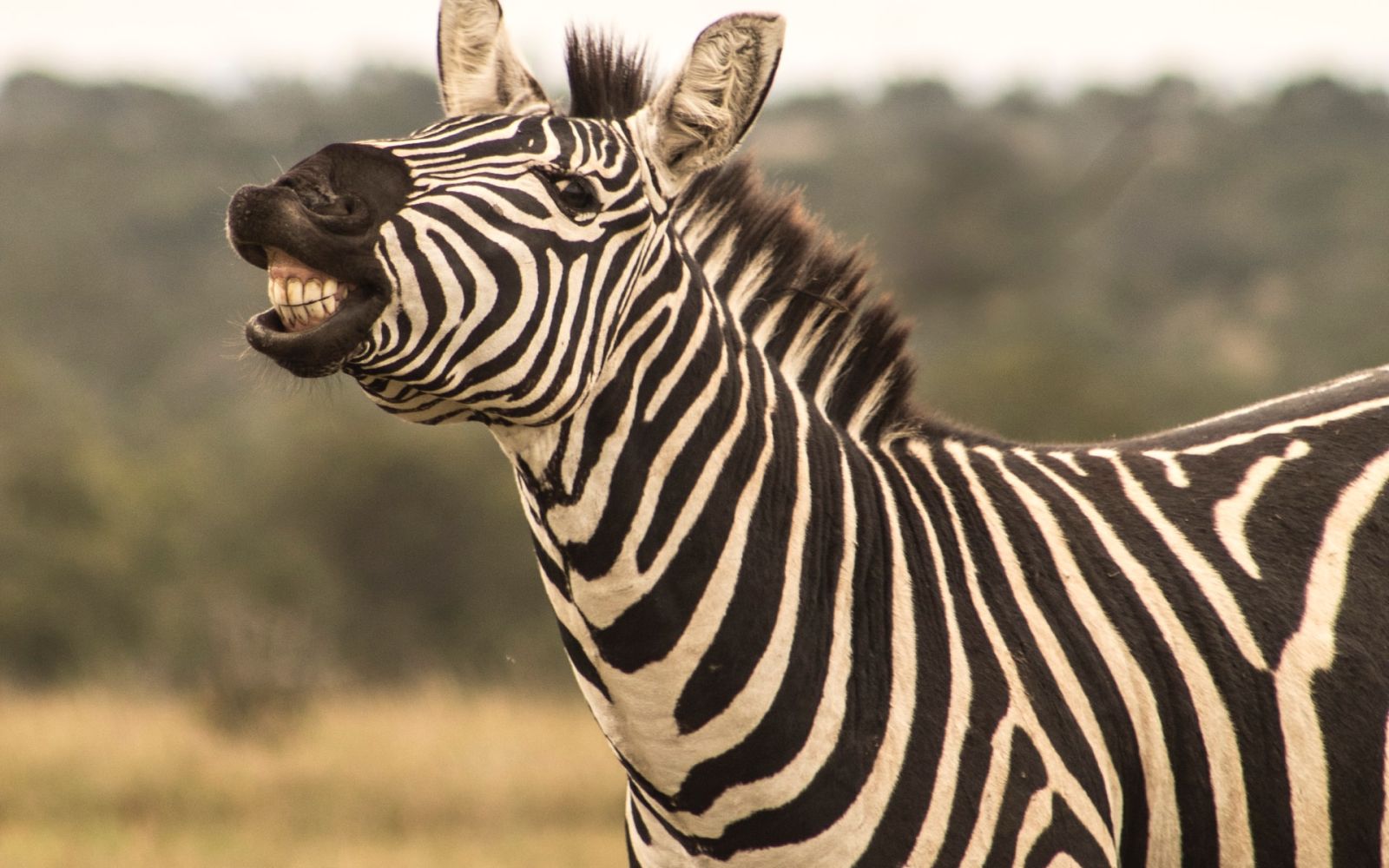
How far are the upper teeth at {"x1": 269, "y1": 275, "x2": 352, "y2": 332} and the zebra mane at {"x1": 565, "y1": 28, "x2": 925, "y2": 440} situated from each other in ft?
3.50

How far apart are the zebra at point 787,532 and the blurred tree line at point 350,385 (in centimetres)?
50

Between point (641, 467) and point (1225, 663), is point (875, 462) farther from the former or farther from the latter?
point (1225, 663)

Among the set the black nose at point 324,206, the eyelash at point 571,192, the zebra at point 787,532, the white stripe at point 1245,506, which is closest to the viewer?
the black nose at point 324,206

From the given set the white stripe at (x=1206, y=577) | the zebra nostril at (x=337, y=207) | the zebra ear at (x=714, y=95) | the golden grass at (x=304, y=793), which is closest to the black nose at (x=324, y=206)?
the zebra nostril at (x=337, y=207)

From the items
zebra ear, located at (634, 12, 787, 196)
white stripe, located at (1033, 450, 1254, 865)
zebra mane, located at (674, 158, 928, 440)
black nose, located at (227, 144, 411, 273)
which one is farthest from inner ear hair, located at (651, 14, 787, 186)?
white stripe, located at (1033, 450, 1254, 865)

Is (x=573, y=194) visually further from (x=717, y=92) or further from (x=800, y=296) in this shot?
(x=800, y=296)

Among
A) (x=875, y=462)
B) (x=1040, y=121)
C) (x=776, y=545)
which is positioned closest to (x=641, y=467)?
(x=776, y=545)

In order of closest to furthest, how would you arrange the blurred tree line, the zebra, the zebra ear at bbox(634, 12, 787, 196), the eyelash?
1. the zebra
2. the eyelash
3. the zebra ear at bbox(634, 12, 787, 196)
4. the blurred tree line

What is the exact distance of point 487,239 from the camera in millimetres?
3248

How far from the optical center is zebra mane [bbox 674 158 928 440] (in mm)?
3969

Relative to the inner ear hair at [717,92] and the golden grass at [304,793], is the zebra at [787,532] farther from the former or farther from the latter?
the golden grass at [304,793]

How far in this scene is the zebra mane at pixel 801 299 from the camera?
397 cm

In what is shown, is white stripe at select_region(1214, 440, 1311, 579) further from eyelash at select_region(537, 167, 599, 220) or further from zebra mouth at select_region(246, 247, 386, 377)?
zebra mouth at select_region(246, 247, 386, 377)

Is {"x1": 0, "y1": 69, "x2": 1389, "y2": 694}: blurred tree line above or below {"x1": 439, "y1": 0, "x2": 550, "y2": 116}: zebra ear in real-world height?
below
